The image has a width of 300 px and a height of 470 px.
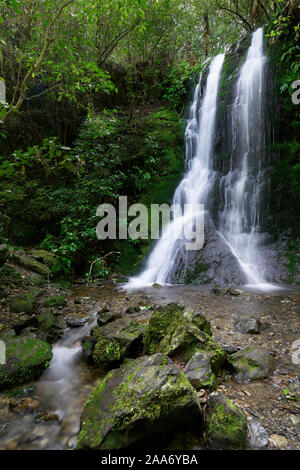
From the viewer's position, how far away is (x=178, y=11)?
10.2m

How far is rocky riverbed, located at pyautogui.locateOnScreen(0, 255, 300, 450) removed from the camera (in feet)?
5.66

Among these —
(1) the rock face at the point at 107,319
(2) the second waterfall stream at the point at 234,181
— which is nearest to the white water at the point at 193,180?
(2) the second waterfall stream at the point at 234,181

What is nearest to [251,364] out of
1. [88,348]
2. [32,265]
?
[88,348]

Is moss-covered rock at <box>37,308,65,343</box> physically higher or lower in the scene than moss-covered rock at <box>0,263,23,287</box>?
lower

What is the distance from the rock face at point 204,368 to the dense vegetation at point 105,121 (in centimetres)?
449

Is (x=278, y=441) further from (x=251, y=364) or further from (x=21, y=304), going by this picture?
(x=21, y=304)

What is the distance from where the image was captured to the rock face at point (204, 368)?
1977 millimetres

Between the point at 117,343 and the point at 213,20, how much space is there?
2036cm

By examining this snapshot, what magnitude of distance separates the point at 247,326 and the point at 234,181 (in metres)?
5.91

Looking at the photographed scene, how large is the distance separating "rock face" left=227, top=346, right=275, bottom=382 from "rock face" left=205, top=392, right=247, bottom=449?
0.52 metres

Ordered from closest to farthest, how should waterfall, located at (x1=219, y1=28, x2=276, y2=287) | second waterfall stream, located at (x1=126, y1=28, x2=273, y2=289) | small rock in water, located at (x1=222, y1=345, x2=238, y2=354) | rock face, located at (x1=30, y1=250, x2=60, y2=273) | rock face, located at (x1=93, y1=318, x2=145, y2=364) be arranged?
small rock in water, located at (x1=222, y1=345, x2=238, y2=354) → rock face, located at (x1=93, y1=318, x2=145, y2=364) → rock face, located at (x1=30, y1=250, x2=60, y2=273) → second waterfall stream, located at (x1=126, y1=28, x2=273, y2=289) → waterfall, located at (x1=219, y1=28, x2=276, y2=287)

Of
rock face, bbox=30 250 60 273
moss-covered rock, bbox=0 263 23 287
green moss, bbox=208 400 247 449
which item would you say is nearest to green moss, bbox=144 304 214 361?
green moss, bbox=208 400 247 449

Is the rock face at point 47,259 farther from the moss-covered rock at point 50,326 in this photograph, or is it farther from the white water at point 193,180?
the moss-covered rock at point 50,326

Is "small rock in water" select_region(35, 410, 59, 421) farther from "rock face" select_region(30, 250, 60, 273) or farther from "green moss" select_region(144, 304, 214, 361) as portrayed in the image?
"rock face" select_region(30, 250, 60, 273)
